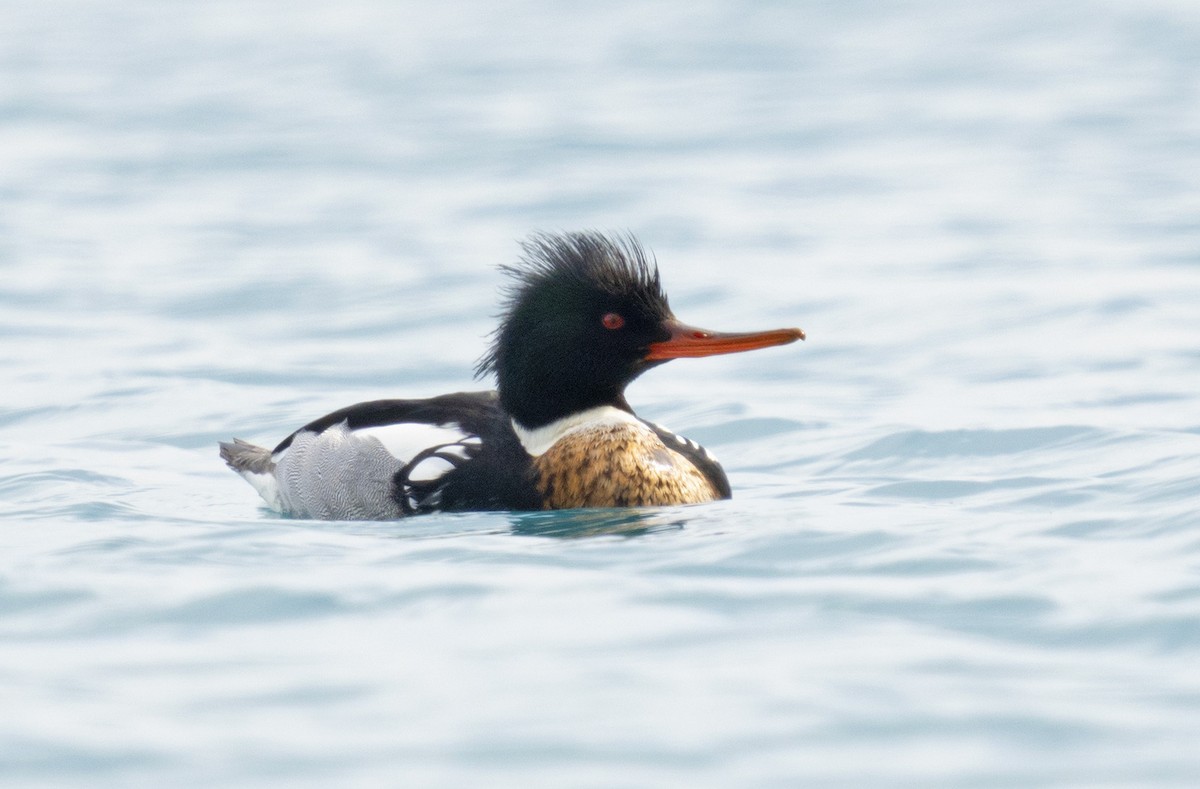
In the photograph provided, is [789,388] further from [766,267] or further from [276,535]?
[276,535]

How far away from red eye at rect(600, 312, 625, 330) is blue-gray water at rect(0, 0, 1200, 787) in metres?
0.85

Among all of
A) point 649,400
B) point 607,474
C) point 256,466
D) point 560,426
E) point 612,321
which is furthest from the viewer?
point 649,400

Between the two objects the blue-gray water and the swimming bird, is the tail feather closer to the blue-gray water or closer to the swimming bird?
the blue-gray water

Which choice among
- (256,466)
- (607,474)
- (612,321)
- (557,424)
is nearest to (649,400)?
(256,466)

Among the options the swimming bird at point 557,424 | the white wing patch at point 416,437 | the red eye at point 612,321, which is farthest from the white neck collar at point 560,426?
the red eye at point 612,321

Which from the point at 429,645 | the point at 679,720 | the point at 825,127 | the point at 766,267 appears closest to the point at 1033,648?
the point at 679,720

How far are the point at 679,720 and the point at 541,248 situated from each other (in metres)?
3.22

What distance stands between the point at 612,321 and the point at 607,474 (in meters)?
0.66

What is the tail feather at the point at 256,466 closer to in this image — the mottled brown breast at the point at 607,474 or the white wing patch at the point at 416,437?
the white wing patch at the point at 416,437

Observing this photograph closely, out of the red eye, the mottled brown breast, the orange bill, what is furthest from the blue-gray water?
the red eye

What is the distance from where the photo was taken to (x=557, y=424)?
8188 mm

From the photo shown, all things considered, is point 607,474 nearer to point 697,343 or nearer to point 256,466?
point 697,343

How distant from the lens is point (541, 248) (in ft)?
26.5

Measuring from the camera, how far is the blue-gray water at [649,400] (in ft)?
17.5
